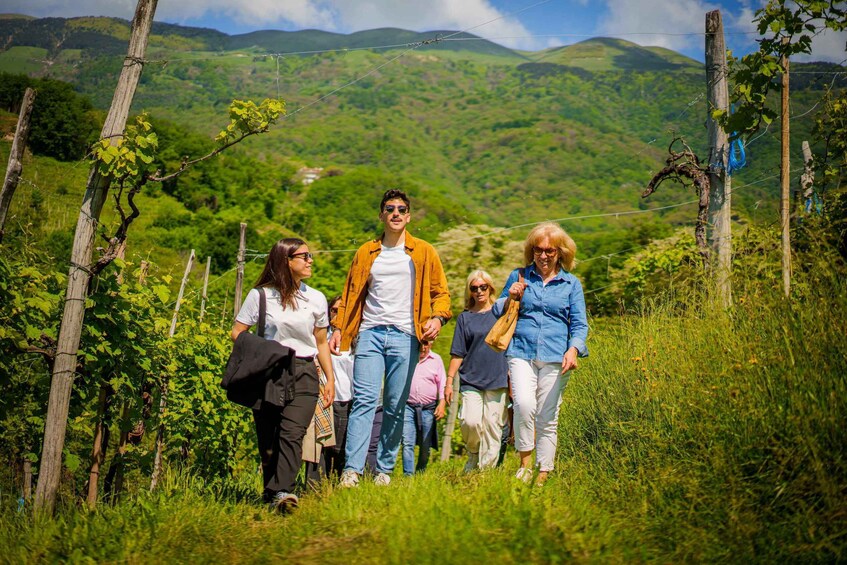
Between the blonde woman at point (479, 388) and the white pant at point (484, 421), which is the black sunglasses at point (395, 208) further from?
the white pant at point (484, 421)

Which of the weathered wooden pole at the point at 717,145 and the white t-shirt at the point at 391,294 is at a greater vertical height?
the weathered wooden pole at the point at 717,145

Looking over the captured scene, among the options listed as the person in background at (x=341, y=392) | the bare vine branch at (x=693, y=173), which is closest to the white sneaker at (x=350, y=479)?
the person in background at (x=341, y=392)

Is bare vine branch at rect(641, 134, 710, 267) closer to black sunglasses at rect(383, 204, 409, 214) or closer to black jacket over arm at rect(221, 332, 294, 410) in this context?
black sunglasses at rect(383, 204, 409, 214)

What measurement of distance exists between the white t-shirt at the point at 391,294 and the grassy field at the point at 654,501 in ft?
3.90

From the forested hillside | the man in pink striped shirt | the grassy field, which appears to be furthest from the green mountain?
the man in pink striped shirt

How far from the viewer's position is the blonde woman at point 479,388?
22.0 feet

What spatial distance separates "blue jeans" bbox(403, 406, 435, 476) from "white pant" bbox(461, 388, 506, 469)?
53.5 inches

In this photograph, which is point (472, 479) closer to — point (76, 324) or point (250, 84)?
point (76, 324)

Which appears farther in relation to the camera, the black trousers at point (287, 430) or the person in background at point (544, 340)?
the person in background at point (544, 340)

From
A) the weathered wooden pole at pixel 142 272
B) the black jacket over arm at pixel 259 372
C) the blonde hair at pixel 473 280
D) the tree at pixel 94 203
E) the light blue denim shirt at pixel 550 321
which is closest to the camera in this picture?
the tree at pixel 94 203

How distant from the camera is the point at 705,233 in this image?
10.9 m

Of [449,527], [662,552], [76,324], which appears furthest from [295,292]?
[662,552]

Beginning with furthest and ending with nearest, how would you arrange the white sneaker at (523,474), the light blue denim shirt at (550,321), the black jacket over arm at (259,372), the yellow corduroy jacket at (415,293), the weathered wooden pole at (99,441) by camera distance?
1. the weathered wooden pole at (99,441)
2. the yellow corduroy jacket at (415,293)
3. the light blue denim shirt at (550,321)
4. the black jacket over arm at (259,372)
5. the white sneaker at (523,474)

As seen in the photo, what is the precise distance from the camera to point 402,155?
140750 millimetres
